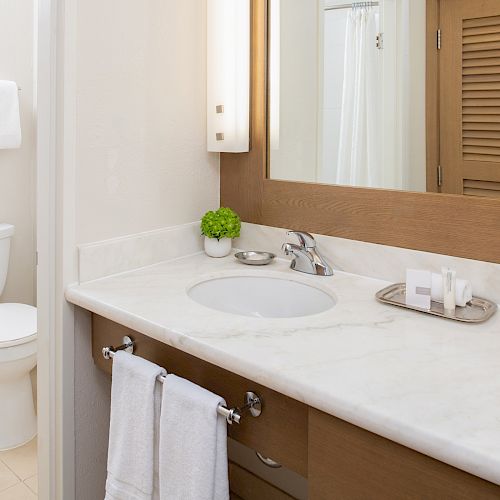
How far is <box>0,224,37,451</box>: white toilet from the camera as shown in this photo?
2.06 meters

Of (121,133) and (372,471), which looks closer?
(372,471)

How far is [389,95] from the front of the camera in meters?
1.36

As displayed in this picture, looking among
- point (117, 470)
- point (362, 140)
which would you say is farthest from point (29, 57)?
point (117, 470)

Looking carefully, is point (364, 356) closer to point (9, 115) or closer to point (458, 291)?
point (458, 291)

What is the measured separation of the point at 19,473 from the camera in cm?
202

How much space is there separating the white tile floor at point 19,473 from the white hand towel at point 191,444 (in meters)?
1.10

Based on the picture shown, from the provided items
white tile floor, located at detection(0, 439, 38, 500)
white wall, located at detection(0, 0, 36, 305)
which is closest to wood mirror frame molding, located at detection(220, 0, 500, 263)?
white tile floor, located at detection(0, 439, 38, 500)

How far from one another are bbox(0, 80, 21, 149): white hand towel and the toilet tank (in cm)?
38

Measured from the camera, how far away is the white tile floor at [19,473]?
1.92 meters

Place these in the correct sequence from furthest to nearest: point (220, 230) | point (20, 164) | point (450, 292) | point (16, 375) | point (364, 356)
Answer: point (20, 164) → point (16, 375) → point (220, 230) → point (450, 292) → point (364, 356)

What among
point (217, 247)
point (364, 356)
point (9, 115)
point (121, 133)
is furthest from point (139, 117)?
point (9, 115)

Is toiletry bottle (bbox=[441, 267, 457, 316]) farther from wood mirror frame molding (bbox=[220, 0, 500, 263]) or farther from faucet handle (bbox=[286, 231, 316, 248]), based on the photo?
faucet handle (bbox=[286, 231, 316, 248])

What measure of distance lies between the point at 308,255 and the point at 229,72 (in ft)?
1.87

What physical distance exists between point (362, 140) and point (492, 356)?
691mm
